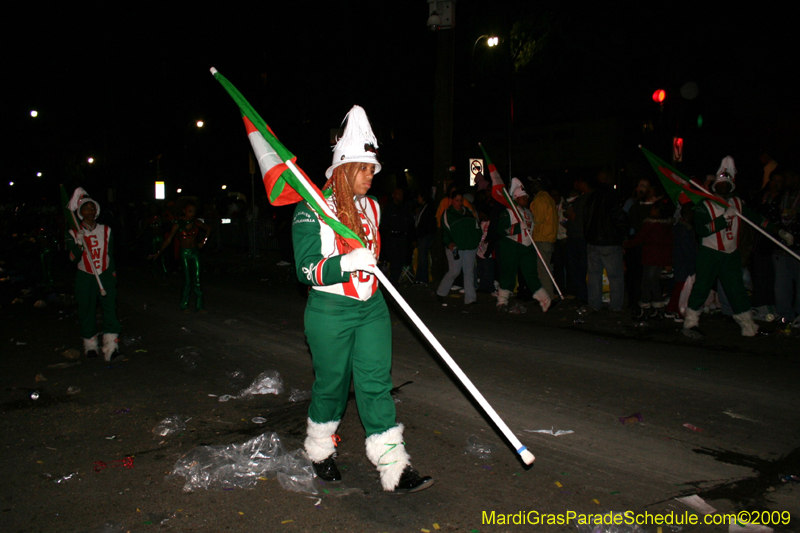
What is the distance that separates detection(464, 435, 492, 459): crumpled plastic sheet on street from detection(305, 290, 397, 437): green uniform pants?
0.90 meters

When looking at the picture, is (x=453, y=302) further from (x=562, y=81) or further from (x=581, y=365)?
(x=562, y=81)

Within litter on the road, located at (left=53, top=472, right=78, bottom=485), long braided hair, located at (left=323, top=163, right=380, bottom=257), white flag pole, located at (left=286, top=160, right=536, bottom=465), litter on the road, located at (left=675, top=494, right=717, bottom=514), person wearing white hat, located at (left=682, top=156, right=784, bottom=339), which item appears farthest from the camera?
person wearing white hat, located at (left=682, top=156, right=784, bottom=339)

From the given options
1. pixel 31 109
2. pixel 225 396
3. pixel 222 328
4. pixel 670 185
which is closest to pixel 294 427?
pixel 225 396

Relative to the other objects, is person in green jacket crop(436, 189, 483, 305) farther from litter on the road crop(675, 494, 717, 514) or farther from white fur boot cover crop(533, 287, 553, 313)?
litter on the road crop(675, 494, 717, 514)

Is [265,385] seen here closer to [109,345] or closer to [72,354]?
[109,345]

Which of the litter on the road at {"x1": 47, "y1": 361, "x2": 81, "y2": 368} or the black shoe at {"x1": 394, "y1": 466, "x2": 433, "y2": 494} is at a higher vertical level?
the black shoe at {"x1": 394, "y1": 466, "x2": 433, "y2": 494}

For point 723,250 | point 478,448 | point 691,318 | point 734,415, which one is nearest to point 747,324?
point 691,318

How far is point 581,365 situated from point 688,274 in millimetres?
3145

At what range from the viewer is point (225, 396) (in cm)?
560

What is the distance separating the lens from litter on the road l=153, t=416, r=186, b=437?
4.68m

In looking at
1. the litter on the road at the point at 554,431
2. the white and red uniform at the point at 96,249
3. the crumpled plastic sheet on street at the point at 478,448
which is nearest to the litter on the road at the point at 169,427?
the crumpled plastic sheet on street at the point at 478,448

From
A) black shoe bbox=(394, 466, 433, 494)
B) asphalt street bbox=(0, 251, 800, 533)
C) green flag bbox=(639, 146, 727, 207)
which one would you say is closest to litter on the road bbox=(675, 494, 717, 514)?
asphalt street bbox=(0, 251, 800, 533)

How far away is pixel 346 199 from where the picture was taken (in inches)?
143

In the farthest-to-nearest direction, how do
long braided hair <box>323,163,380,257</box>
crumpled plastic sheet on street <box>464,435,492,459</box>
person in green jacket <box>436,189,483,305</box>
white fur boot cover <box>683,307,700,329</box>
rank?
1. person in green jacket <box>436,189,483,305</box>
2. white fur boot cover <box>683,307,700,329</box>
3. crumpled plastic sheet on street <box>464,435,492,459</box>
4. long braided hair <box>323,163,380,257</box>
